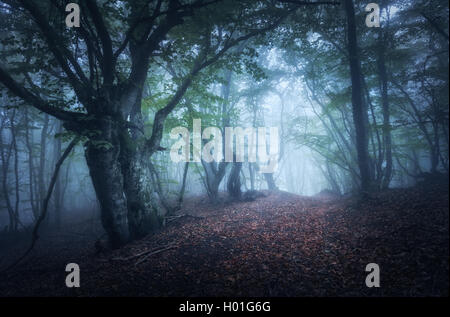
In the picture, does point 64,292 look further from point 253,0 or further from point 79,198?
point 79,198

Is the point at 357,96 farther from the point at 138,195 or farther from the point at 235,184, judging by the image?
Result: the point at 138,195

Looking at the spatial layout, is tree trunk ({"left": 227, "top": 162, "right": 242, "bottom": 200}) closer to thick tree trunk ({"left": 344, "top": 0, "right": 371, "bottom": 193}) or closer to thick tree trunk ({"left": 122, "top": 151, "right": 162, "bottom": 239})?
thick tree trunk ({"left": 122, "top": 151, "right": 162, "bottom": 239})

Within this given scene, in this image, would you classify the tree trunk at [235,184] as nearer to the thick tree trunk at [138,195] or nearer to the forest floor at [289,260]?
the forest floor at [289,260]

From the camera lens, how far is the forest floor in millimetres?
3350

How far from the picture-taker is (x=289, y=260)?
4492mm

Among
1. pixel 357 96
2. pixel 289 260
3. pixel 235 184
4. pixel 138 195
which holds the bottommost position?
pixel 289 260

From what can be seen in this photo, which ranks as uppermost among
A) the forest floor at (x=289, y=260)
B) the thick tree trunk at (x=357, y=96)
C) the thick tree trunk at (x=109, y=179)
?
the thick tree trunk at (x=357, y=96)

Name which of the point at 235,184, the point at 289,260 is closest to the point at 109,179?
the point at 289,260

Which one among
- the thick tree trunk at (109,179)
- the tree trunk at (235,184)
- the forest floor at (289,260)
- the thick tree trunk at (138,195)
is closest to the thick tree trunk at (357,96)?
the forest floor at (289,260)

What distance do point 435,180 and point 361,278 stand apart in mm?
3509

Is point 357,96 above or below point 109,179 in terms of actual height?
above

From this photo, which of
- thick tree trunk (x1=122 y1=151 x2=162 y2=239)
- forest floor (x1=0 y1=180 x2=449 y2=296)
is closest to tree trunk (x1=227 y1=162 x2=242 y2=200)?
forest floor (x1=0 y1=180 x2=449 y2=296)

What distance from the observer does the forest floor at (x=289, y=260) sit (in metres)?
3.35
